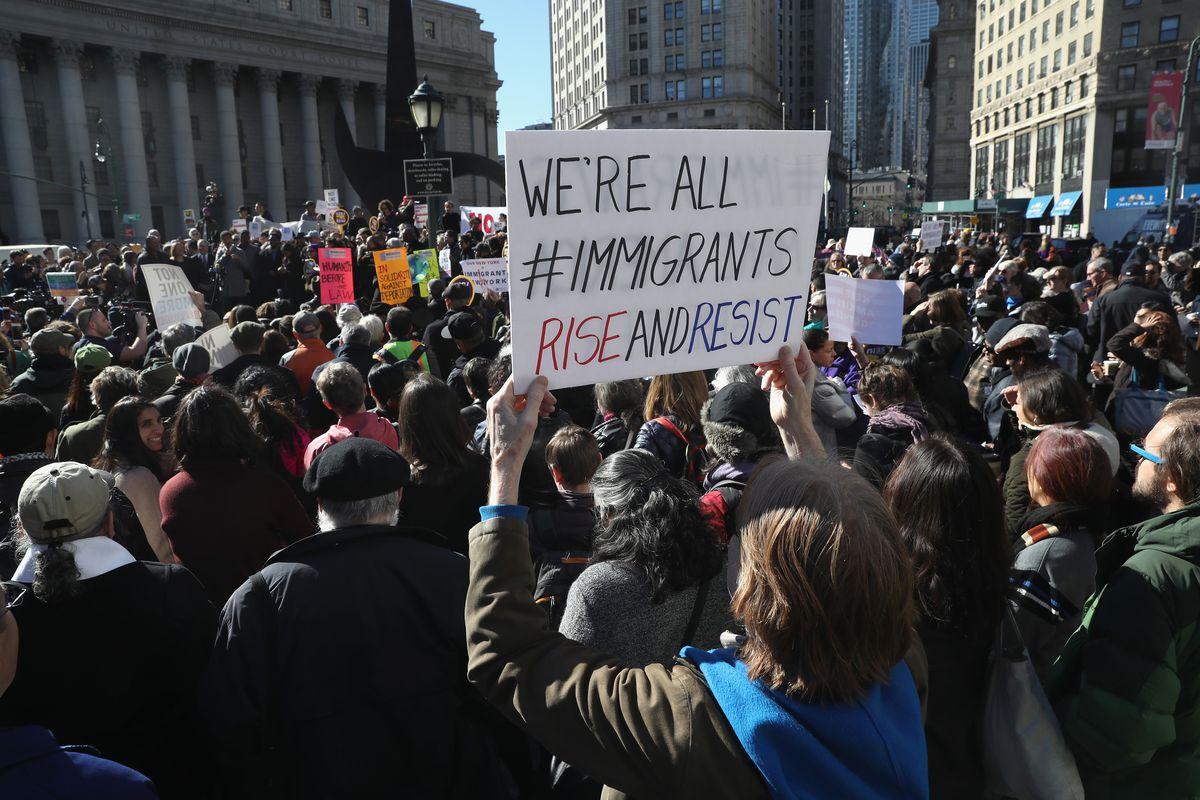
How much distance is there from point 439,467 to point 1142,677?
9.80 feet

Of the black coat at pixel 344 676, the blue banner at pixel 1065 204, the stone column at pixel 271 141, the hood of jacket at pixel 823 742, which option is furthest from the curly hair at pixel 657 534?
the blue banner at pixel 1065 204

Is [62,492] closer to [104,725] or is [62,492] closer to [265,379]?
[104,725]

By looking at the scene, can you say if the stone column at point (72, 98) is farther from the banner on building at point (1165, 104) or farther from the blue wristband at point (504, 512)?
the blue wristband at point (504, 512)

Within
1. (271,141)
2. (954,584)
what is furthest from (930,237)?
(271,141)

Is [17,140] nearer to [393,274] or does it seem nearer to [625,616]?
[393,274]

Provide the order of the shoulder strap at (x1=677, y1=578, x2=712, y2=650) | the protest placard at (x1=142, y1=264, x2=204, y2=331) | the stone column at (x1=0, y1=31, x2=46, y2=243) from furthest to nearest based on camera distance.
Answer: the stone column at (x1=0, y1=31, x2=46, y2=243) → the protest placard at (x1=142, y1=264, x2=204, y2=331) → the shoulder strap at (x1=677, y1=578, x2=712, y2=650)

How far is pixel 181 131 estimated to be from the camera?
57250 mm

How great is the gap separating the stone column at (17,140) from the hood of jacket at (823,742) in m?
61.1

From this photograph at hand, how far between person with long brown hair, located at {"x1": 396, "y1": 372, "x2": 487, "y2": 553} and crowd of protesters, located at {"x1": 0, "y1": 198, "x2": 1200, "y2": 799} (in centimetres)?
2

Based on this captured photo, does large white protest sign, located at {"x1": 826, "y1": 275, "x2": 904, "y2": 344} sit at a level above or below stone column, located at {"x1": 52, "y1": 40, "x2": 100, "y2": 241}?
below

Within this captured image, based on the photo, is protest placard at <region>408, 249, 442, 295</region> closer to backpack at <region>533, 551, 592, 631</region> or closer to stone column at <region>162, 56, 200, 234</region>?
backpack at <region>533, 551, 592, 631</region>

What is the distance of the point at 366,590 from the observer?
2500 millimetres

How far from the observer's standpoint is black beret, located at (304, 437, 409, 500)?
2619 mm

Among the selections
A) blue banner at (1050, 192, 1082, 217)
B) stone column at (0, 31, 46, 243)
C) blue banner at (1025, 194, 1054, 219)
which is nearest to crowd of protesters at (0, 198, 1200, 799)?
stone column at (0, 31, 46, 243)
